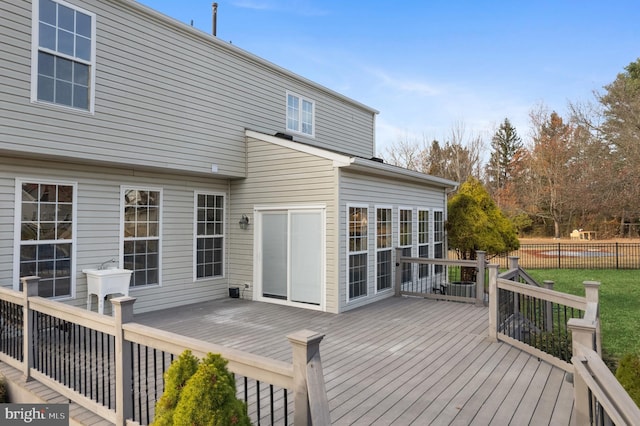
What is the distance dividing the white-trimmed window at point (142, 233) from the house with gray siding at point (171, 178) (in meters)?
0.03

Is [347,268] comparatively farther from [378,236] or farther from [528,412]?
[528,412]

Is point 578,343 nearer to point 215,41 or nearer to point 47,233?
point 47,233

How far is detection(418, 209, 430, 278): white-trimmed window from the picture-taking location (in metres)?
9.95

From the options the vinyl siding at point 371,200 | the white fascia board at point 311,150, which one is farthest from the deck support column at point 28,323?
the white fascia board at point 311,150

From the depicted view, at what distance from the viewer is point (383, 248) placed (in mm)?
8547

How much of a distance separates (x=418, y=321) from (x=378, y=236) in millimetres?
2251

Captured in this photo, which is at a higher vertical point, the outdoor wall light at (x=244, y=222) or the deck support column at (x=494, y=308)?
the outdoor wall light at (x=244, y=222)

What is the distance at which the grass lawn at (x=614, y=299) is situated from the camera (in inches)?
246

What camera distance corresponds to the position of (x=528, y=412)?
3322mm

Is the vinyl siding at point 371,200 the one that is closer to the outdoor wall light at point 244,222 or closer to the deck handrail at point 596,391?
the outdoor wall light at point 244,222

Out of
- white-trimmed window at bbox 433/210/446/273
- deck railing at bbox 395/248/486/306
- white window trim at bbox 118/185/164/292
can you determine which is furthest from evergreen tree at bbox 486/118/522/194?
white window trim at bbox 118/185/164/292

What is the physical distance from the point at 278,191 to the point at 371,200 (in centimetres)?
A: 193

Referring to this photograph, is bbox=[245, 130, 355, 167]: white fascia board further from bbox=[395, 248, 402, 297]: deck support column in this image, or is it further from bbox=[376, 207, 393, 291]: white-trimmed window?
bbox=[395, 248, 402, 297]: deck support column

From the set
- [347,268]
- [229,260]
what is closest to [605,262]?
[347,268]
